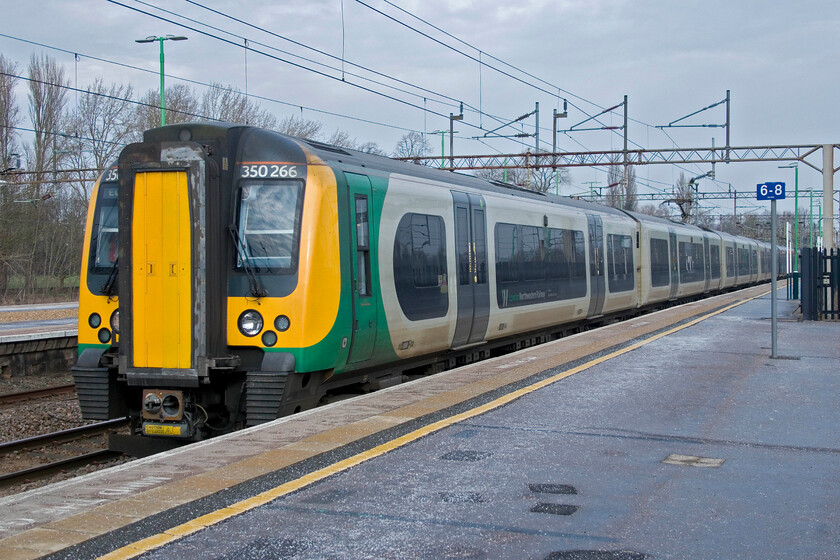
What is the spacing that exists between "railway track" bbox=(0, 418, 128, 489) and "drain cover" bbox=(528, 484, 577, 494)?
220 inches

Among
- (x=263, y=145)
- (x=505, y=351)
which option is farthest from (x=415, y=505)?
(x=505, y=351)

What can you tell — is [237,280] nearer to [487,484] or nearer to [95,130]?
[487,484]

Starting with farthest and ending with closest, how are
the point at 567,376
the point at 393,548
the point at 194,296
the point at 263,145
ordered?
the point at 567,376
the point at 263,145
the point at 194,296
the point at 393,548

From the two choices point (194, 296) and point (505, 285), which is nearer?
point (194, 296)

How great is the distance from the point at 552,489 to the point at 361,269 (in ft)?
14.3

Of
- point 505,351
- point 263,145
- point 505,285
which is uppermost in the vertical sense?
point 263,145

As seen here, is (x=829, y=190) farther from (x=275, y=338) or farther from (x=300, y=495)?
(x=300, y=495)

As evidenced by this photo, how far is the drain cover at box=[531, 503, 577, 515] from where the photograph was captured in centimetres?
533

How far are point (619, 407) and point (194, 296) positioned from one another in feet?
14.4

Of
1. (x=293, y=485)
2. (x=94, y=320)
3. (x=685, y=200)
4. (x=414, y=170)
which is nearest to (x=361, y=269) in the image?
(x=414, y=170)

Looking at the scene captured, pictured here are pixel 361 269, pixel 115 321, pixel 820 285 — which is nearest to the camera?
pixel 115 321

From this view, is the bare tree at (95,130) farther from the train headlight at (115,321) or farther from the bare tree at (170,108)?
the train headlight at (115,321)

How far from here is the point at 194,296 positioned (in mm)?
8289

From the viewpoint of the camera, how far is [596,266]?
19.6m
